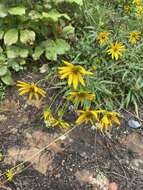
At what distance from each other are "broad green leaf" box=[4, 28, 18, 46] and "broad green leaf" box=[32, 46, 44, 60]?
0.21 metres

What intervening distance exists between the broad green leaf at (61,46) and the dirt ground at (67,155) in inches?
23.1

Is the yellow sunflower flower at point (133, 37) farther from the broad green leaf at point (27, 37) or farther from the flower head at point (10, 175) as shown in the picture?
the flower head at point (10, 175)

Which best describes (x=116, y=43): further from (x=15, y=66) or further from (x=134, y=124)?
(x=15, y=66)

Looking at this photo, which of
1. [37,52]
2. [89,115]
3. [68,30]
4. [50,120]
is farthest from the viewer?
[68,30]

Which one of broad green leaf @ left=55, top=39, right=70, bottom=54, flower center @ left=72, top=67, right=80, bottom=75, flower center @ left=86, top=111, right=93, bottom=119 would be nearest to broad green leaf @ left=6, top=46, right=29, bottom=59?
broad green leaf @ left=55, top=39, right=70, bottom=54

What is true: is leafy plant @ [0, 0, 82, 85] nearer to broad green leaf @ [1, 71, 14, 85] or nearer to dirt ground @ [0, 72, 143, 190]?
broad green leaf @ [1, 71, 14, 85]

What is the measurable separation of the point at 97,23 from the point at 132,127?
45.5 inches

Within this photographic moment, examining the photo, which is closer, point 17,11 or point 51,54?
point 17,11

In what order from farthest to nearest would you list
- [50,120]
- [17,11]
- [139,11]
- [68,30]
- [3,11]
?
[139,11], [68,30], [3,11], [17,11], [50,120]

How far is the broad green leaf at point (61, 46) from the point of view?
3.51 m

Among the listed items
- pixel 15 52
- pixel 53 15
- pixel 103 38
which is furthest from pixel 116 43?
pixel 15 52

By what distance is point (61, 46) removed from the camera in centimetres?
355

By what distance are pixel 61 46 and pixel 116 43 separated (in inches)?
18.1

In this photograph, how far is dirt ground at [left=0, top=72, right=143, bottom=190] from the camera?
109 inches
